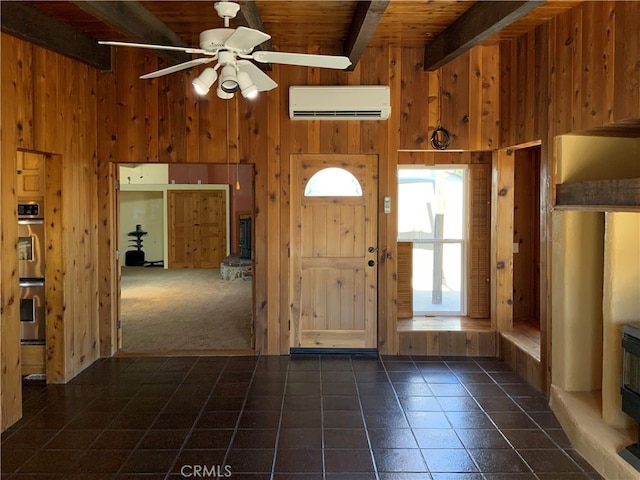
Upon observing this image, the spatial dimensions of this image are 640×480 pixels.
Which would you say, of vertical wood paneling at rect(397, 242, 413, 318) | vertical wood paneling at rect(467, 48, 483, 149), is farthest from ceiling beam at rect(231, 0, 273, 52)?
vertical wood paneling at rect(397, 242, 413, 318)

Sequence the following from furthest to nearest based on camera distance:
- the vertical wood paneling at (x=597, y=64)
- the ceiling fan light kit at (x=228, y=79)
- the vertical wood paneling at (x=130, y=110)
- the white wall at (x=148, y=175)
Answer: the white wall at (x=148, y=175) < the vertical wood paneling at (x=130, y=110) < the vertical wood paneling at (x=597, y=64) < the ceiling fan light kit at (x=228, y=79)

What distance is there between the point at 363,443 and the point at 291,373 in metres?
1.38

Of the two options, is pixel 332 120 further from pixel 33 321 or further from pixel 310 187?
pixel 33 321

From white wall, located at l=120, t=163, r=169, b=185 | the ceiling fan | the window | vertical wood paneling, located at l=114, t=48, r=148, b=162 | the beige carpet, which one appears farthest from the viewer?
white wall, located at l=120, t=163, r=169, b=185

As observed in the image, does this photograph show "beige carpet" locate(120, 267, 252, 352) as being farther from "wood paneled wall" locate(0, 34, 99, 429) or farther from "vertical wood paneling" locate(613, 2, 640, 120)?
"vertical wood paneling" locate(613, 2, 640, 120)

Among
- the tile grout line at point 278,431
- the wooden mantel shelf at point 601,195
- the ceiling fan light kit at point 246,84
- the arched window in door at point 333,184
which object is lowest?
the tile grout line at point 278,431

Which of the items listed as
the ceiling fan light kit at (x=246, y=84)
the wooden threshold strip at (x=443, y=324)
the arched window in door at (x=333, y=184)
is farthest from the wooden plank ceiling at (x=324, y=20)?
the wooden threshold strip at (x=443, y=324)

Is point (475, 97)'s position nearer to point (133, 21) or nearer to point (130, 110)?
point (133, 21)

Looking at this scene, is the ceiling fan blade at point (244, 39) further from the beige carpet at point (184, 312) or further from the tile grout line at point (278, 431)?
the beige carpet at point (184, 312)

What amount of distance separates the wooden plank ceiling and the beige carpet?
9.51ft

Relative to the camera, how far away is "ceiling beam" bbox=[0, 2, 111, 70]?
323 cm

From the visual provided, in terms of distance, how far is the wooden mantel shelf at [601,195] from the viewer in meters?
2.67

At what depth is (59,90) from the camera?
3.96 meters

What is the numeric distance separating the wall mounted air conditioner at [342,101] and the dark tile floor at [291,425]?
2379mm
